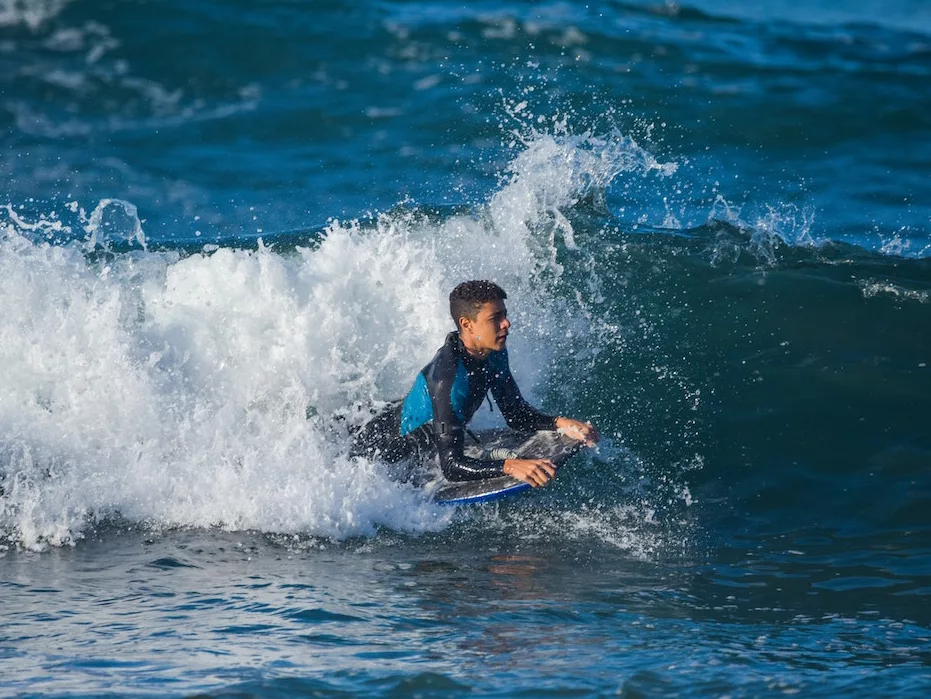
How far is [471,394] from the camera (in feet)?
19.8

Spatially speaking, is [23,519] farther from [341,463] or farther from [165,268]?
[165,268]

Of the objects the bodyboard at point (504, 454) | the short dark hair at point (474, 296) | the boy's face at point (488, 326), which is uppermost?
the short dark hair at point (474, 296)

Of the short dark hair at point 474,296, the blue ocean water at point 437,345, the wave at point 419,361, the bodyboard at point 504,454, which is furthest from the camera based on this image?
the wave at point 419,361

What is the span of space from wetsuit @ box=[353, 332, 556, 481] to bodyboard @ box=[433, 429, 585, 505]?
0.27 feet

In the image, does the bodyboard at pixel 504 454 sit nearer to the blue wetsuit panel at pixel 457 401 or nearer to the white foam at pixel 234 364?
the blue wetsuit panel at pixel 457 401

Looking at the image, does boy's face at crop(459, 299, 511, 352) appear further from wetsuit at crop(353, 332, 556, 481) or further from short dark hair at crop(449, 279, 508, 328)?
wetsuit at crop(353, 332, 556, 481)

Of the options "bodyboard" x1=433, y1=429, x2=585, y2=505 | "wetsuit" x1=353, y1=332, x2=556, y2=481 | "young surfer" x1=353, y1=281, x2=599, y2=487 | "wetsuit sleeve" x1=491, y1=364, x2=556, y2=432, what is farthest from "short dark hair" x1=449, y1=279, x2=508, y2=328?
"bodyboard" x1=433, y1=429, x2=585, y2=505

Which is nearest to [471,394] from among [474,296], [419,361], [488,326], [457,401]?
[457,401]

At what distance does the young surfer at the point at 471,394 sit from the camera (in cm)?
570

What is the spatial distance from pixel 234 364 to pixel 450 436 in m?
2.56

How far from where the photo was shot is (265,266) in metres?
8.12

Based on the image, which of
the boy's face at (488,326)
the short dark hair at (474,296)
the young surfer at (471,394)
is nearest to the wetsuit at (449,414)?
the young surfer at (471,394)

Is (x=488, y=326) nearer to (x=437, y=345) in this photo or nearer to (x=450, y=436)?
(x=450, y=436)

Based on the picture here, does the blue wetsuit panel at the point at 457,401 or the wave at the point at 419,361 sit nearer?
the blue wetsuit panel at the point at 457,401
